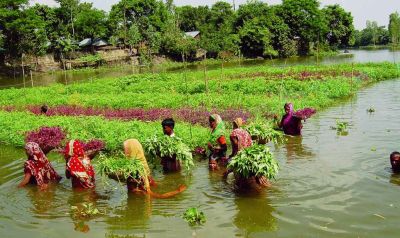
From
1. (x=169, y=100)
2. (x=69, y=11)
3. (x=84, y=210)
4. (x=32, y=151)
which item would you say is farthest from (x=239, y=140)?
(x=69, y=11)

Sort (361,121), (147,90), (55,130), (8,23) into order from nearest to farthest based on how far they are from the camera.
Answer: (55,130) < (361,121) < (147,90) < (8,23)

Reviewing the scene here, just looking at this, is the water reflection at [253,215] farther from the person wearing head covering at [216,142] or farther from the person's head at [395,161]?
the person's head at [395,161]

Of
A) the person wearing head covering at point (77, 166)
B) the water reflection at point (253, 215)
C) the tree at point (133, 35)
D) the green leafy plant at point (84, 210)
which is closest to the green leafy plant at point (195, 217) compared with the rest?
the water reflection at point (253, 215)

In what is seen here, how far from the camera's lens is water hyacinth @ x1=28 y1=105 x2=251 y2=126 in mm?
15891

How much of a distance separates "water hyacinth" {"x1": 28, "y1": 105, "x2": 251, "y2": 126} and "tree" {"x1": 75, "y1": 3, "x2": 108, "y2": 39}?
153 feet

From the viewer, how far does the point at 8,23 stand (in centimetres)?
4731

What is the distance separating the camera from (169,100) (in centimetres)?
2039

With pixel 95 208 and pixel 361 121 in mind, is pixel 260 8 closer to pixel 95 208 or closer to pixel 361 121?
pixel 361 121

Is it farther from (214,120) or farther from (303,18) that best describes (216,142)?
(303,18)

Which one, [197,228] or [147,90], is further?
[147,90]

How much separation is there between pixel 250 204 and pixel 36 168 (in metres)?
4.88

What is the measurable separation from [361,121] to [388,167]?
6.36 meters

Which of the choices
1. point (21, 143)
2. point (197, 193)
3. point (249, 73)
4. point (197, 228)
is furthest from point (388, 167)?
point (249, 73)

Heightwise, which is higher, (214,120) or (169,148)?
(214,120)
